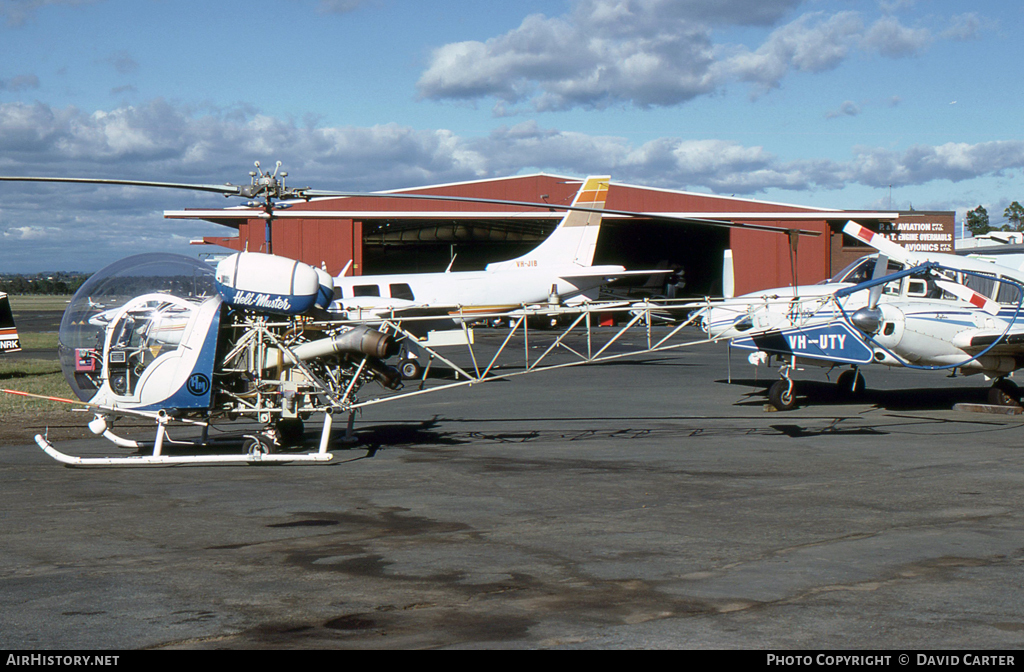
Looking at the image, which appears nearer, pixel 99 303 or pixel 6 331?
pixel 99 303

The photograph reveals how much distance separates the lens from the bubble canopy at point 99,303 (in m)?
10.4

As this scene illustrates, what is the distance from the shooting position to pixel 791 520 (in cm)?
723

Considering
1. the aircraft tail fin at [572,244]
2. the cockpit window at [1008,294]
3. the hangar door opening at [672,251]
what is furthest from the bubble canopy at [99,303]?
the hangar door opening at [672,251]

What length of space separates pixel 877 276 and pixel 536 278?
52.4 ft

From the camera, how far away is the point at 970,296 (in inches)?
550

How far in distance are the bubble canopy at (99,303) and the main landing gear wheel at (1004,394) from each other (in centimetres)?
1212

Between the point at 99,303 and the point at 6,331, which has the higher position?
the point at 99,303

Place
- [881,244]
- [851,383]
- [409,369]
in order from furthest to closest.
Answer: [409,369]
[851,383]
[881,244]

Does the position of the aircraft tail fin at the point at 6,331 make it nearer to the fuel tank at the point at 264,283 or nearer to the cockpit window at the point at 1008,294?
the fuel tank at the point at 264,283

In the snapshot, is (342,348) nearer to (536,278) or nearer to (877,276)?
(877,276)

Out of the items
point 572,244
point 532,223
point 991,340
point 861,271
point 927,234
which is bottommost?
point 991,340

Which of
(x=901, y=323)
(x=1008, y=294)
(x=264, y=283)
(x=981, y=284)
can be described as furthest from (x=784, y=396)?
(x=264, y=283)
